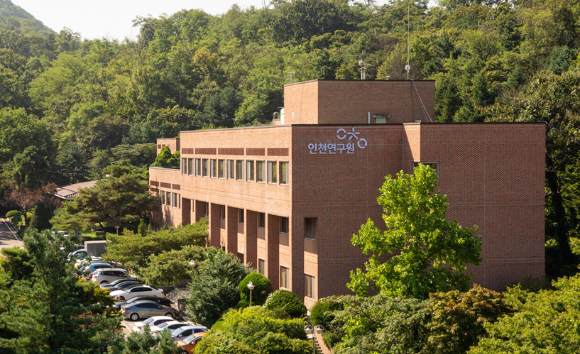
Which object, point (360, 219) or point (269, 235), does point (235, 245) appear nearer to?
point (269, 235)

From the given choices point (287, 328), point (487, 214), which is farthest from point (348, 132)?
point (287, 328)

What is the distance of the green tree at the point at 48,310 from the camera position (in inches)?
893

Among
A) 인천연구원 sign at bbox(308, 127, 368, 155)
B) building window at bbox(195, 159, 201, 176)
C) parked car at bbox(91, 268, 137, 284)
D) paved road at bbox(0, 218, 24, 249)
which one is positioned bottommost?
paved road at bbox(0, 218, 24, 249)

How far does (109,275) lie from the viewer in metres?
52.4

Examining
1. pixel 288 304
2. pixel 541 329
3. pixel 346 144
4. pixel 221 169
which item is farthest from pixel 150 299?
pixel 541 329

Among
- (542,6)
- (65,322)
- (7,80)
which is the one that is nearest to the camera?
(65,322)

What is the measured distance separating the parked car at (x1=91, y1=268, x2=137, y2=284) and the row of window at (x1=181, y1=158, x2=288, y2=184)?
11324 mm

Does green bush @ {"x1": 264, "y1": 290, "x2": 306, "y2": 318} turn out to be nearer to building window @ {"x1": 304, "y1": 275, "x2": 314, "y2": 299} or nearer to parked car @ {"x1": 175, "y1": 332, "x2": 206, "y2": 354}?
building window @ {"x1": 304, "y1": 275, "x2": 314, "y2": 299}

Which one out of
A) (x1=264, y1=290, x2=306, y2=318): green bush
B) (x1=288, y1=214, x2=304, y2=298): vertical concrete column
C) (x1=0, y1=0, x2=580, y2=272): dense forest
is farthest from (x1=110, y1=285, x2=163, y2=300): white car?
(x1=0, y1=0, x2=580, y2=272): dense forest

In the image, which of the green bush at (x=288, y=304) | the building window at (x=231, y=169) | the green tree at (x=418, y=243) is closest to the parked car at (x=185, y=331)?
the green bush at (x=288, y=304)

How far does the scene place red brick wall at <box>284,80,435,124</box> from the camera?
42.8 m

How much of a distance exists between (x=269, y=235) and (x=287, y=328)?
41.9ft

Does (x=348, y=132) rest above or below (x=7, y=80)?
below

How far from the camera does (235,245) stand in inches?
1982
